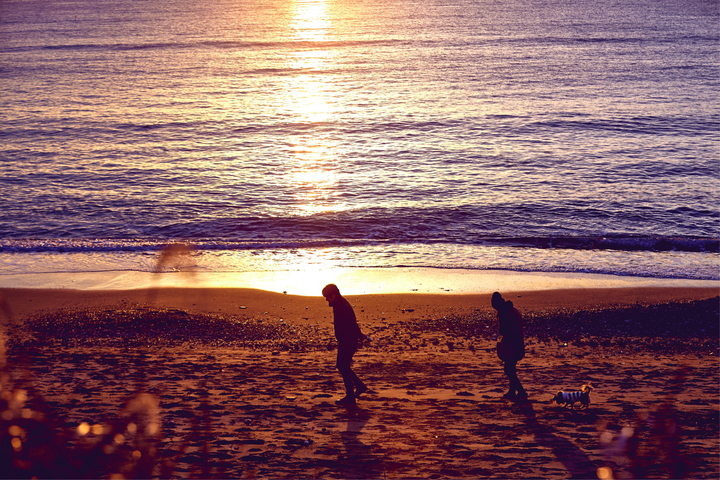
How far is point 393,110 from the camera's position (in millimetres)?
40438

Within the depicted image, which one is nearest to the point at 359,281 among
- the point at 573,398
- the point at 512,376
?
A: the point at 512,376

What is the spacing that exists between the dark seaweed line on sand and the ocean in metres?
3.89

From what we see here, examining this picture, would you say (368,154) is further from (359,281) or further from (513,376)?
(513,376)

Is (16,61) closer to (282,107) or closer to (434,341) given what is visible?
(282,107)

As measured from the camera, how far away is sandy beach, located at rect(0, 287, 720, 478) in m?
6.44

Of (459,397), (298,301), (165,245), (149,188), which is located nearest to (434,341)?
(459,397)

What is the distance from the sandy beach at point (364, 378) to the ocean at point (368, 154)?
3.77 m

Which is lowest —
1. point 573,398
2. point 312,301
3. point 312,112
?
point 573,398

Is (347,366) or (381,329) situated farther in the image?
(381,329)

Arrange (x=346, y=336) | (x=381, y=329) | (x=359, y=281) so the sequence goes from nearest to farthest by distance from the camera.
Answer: (x=346, y=336) → (x=381, y=329) → (x=359, y=281)

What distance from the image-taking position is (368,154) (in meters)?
31.6

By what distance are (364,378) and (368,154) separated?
23348 mm

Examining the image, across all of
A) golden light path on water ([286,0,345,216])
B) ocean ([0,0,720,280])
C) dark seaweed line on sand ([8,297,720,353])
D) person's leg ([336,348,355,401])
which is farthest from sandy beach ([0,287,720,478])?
golden light path on water ([286,0,345,216])

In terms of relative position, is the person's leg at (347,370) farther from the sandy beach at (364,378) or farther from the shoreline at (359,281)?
the shoreline at (359,281)
